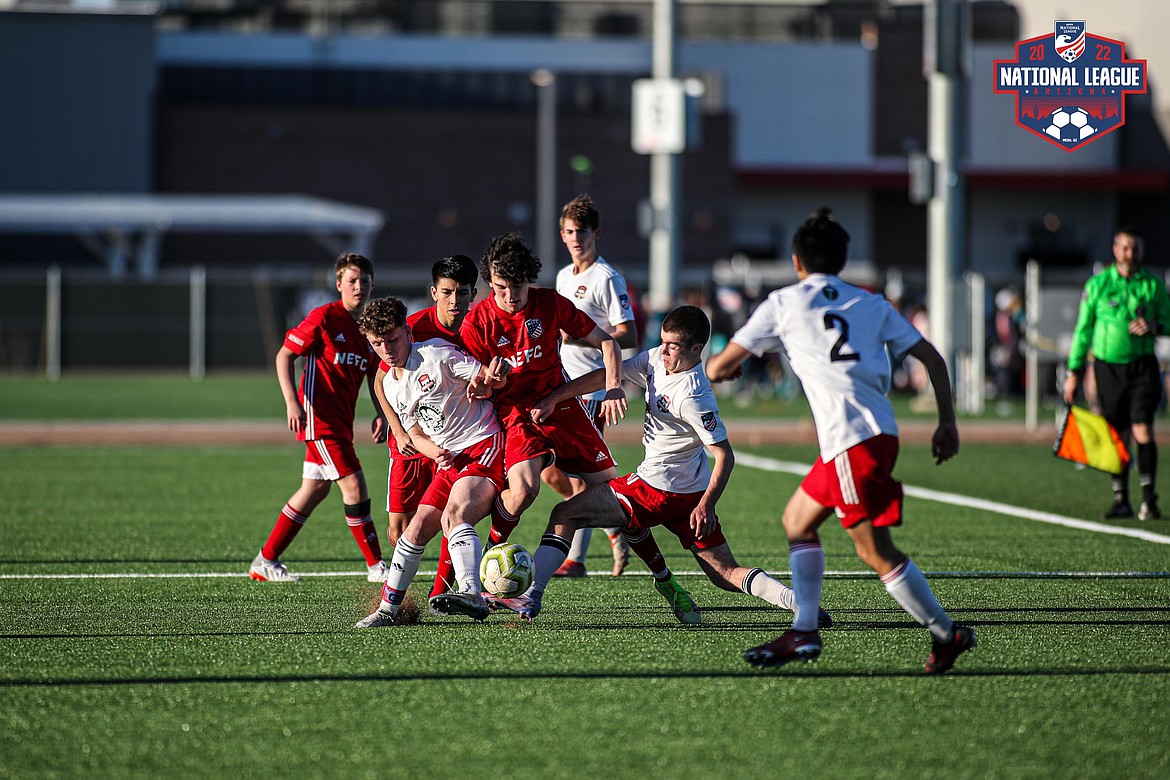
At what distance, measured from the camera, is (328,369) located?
28.1ft

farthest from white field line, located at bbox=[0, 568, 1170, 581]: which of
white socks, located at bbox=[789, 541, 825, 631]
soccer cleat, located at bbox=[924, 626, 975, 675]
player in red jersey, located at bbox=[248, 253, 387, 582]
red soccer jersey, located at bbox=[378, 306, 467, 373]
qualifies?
soccer cleat, located at bbox=[924, 626, 975, 675]

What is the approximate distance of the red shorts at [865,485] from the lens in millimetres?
5762

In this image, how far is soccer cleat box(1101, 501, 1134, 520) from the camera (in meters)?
11.5

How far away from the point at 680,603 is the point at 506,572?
0.85 metres

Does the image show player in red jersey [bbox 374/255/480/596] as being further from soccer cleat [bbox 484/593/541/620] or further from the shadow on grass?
the shadow on grass

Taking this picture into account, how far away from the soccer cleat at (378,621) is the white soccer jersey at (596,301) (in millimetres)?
1840

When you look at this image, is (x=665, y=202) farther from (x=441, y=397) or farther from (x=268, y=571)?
(x=441, y=397)

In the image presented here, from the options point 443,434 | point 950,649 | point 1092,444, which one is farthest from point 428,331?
point 1092,444

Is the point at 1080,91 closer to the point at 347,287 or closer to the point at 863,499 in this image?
A: the point at 347,287

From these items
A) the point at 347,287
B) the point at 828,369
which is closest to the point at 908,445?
the point at 347,287

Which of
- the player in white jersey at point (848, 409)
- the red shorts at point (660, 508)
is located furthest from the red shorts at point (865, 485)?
the red shorts at point (660, 508)

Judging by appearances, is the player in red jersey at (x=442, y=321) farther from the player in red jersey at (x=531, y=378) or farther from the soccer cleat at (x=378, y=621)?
the soccer cleat at (x=378, y=621)

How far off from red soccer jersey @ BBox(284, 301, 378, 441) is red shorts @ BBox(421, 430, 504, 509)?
1390mm

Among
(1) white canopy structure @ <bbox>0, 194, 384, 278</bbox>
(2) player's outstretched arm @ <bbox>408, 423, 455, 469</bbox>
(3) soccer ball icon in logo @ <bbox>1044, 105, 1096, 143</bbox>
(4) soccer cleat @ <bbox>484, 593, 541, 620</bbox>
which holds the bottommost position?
(4) soccer cleat @ <bbox>484, 593, 541, 620</bbox>
